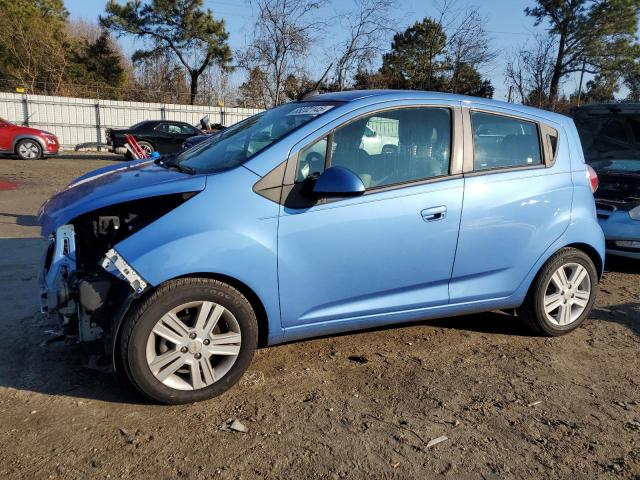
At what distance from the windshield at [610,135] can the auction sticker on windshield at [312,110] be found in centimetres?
572

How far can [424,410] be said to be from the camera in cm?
313

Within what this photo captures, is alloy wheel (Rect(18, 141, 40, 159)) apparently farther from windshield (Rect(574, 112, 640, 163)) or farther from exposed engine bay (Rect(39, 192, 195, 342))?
exposed engine bay (Rect(39, 192, 195, 342))

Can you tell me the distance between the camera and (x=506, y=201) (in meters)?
3.81

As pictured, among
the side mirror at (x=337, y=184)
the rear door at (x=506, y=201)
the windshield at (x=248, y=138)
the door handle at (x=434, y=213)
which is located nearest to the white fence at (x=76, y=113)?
the windshield at (x=248, y=138)

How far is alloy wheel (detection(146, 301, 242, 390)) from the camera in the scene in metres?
3.01

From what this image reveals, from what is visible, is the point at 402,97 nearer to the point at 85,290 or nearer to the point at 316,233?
the point at 316,233

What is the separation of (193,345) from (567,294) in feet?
9.52

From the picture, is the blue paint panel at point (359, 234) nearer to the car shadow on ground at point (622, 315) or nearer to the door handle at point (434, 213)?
the door handle at point (434, 213)

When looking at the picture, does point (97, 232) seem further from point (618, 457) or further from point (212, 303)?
point (618, 457)

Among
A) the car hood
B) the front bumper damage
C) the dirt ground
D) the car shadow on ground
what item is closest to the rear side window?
the dirt ground

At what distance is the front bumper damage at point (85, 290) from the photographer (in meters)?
2.91

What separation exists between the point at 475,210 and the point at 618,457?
1670mm

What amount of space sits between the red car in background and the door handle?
17145 millimetres

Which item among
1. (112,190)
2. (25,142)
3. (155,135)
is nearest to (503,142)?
(112,190)
